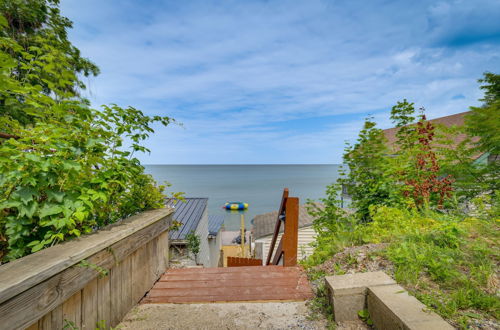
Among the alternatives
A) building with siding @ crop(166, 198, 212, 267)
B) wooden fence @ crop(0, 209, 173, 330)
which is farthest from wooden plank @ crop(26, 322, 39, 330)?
building with siding @ crop(166, 198, 212, 267)

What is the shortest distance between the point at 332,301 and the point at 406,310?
605 mm

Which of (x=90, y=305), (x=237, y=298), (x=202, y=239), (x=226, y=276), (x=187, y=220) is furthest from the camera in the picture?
(x=202, y=239)

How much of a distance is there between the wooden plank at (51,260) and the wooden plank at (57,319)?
0.28 meters

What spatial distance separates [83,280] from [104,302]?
459mm

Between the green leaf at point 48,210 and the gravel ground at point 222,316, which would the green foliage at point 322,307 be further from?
the green leaf at point 48,210

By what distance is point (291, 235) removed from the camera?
11.4 feet

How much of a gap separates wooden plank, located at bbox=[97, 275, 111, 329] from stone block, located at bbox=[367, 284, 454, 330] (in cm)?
219

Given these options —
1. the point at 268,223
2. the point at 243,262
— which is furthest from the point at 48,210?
the point at 268,223

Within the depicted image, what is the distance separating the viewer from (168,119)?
307cm

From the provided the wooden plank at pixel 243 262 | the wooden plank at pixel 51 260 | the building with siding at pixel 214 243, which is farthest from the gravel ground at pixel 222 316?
the building with siding at pixel 214 243

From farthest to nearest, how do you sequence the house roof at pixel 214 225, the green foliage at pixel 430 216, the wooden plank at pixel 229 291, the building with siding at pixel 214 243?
the house roof at pixel 214 225
the building with siding at pixel 214 243
the wooden plank at pixel 229 291
the green foliage at pixel 430 216

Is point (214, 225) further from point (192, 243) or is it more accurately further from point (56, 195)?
point (56, 195)

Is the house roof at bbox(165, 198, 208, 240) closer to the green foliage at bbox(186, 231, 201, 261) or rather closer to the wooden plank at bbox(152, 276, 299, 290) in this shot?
the green foliage at bbox(186, 231, 201, 261)

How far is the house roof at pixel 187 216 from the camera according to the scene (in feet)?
27.5
